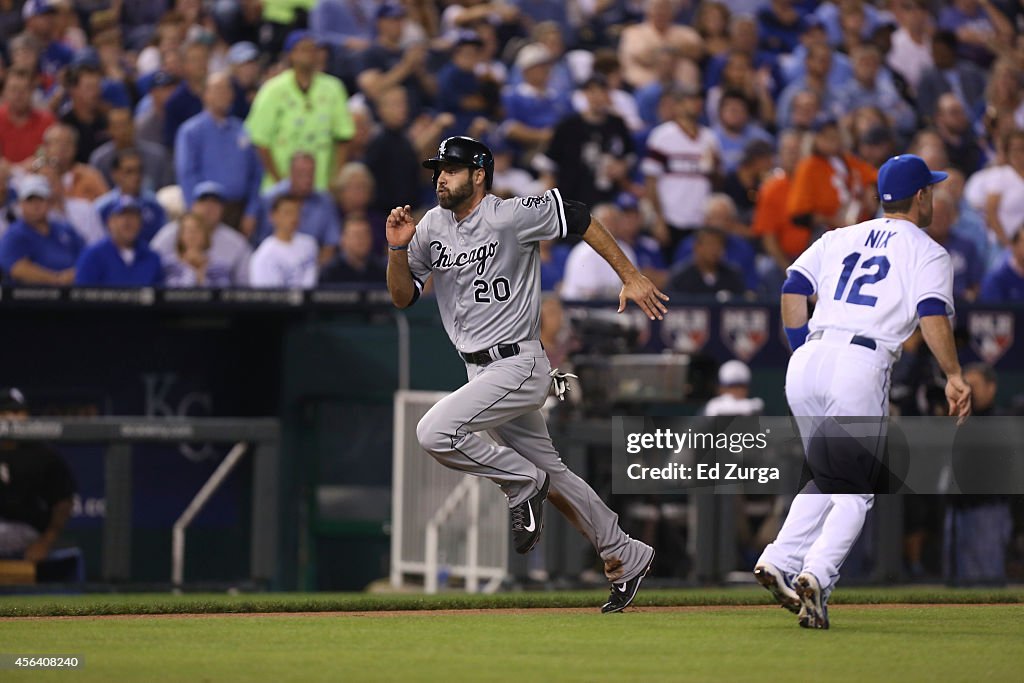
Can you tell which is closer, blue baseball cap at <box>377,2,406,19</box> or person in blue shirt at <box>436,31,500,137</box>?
person in blue shirt at <box>436,31,500,137</box>

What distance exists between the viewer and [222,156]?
12.7m

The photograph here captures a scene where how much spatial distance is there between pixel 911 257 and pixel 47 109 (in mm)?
8164

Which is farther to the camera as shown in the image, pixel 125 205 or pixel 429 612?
pixel 125 205

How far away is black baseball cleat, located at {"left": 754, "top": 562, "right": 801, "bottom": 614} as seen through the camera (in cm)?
638

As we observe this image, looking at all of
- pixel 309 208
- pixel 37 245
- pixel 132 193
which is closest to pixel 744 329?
pixel 309 208

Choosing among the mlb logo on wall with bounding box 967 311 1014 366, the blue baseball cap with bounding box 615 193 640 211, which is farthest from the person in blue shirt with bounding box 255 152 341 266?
the mlb logo on wall with bounding box 967 311 1014 366

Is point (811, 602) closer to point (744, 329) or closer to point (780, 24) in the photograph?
point (744, 329)

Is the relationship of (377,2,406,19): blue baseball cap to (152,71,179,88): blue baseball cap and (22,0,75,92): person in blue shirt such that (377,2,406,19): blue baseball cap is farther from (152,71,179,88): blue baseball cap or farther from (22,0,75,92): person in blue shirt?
(22,0,75,92): person in blue shirt

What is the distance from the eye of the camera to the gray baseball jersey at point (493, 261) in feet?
21.9

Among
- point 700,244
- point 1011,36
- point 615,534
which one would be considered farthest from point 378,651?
point 1011,36

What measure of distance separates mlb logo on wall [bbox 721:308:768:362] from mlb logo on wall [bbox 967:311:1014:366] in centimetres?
141

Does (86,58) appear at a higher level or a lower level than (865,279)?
higher

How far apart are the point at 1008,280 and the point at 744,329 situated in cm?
274

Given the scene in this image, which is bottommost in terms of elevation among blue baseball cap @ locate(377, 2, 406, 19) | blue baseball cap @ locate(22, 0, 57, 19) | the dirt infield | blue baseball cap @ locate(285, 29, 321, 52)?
the dirt infield
